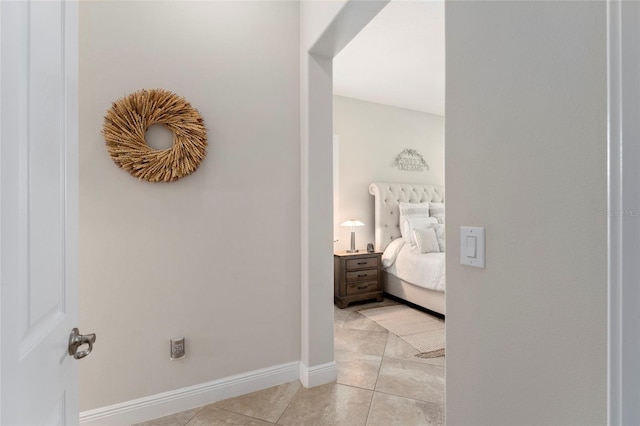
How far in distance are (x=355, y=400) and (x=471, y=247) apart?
147cm

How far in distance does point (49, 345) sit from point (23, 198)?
12.7 inches

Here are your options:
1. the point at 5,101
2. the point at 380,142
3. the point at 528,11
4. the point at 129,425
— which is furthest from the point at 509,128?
the point at 380,142

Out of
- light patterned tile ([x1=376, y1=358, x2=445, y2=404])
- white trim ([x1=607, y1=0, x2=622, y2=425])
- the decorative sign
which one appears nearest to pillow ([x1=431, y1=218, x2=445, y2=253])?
the decorative sign

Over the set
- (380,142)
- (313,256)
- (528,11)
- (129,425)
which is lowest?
(129,425)

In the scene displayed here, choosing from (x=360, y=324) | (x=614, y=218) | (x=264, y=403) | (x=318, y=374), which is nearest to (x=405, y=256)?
(x=360, y=324)

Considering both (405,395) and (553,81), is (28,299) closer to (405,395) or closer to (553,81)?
(553,81)

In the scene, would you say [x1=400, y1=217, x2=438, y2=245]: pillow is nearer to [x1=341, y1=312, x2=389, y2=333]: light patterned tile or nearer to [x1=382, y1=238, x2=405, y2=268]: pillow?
[x1=382, y1=238, x2=405, y2=268]: pillow

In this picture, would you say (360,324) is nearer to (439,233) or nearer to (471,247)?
(439,233)

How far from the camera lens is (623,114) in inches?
15.6

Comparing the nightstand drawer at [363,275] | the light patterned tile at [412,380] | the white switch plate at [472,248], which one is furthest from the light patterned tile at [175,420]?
the nightstand drawer at [363,275]

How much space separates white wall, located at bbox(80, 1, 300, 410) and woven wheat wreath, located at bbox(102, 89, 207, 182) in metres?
0.07

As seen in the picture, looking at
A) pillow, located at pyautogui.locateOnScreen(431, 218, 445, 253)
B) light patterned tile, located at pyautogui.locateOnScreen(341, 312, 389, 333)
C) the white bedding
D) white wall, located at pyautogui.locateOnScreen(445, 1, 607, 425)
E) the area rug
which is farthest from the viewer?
pillow, located at pyautogui.locateOnScreen(431, 218, 445, 253)

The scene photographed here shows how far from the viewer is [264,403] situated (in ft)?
5.75

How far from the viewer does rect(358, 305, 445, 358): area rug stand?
247 centimetres
